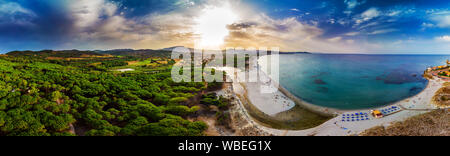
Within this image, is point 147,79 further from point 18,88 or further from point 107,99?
point 18,88

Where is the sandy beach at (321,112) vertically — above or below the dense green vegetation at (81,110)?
below

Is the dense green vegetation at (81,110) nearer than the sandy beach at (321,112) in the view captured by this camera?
Yes

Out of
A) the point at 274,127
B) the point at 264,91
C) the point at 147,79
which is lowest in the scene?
the point at 274,127

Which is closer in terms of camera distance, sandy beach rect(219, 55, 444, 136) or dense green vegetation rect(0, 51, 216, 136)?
dense green vegetation rect(0, 51, 216, 136)

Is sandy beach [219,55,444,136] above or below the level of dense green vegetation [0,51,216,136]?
below

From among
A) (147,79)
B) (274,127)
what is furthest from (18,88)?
(274,127)

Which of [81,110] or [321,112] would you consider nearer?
[81,110]

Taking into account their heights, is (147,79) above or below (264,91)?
above

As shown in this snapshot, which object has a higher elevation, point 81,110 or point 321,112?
point 81,110
